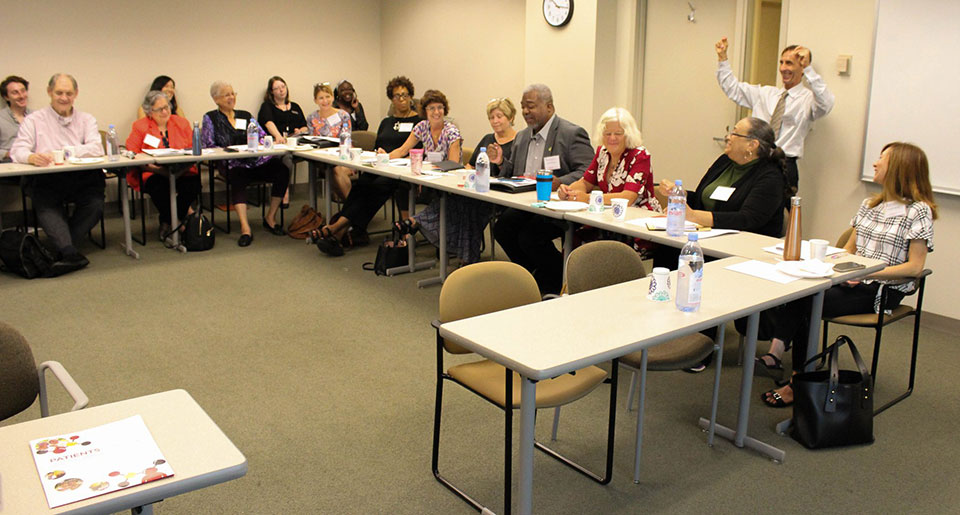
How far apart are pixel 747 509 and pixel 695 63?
Result: 422cm

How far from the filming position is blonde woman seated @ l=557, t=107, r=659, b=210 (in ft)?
14.7

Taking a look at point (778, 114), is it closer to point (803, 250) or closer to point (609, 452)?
point (803, 250)

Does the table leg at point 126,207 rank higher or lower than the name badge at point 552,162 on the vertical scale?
lower

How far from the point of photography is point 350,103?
7.71 m

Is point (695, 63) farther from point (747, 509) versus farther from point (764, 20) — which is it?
point (747, 509)

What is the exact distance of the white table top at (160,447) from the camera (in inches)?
61.5

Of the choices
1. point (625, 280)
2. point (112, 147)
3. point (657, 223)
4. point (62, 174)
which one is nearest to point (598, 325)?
point (625, 280)

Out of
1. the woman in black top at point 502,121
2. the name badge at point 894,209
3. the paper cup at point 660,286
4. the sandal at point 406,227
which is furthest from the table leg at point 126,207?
the name badge at point 894,209

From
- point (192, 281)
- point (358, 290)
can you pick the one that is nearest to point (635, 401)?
point (358, 290)

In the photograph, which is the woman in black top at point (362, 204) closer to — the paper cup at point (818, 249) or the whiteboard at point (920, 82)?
the whiteboard at point (920, 82)

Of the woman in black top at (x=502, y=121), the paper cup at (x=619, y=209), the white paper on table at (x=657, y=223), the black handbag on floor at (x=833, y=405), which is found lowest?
the black handbag on floor at (x=833, y=405)

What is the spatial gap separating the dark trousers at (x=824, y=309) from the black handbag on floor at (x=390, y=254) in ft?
9.14

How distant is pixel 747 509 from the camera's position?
2.73 metres

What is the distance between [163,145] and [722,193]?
4594mm
